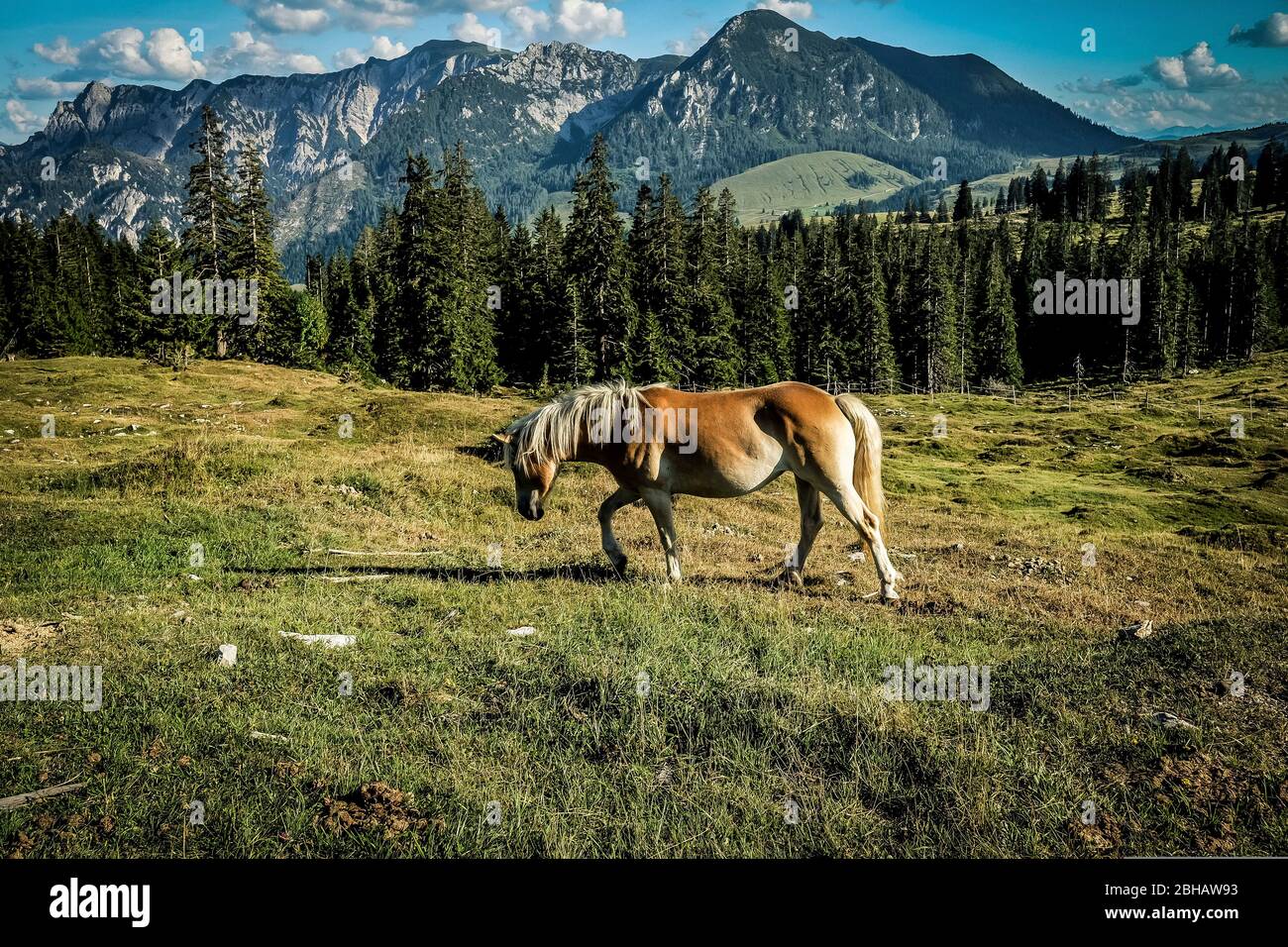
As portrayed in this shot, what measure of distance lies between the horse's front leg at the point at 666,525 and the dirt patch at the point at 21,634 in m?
7.92

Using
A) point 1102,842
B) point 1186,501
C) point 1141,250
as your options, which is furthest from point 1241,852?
point 1141,250

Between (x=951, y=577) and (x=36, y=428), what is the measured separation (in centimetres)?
3572

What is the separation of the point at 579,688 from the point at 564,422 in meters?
5.80

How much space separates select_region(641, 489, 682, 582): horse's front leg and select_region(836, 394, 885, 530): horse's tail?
3.07 meters

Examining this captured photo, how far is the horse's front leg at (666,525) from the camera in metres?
11.9

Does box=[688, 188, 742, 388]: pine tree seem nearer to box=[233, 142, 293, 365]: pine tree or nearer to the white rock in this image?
box=[233, 142, 293, 365]: pine tree

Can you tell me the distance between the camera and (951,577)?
45.4 feet

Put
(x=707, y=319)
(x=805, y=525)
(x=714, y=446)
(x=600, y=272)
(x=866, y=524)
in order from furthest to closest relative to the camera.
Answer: (x=707, y=319), (x=600, y=272), (x=805, y=525), (x=714, y=446), (x=866, y=524)

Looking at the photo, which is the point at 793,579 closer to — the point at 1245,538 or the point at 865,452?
the point at 865,452

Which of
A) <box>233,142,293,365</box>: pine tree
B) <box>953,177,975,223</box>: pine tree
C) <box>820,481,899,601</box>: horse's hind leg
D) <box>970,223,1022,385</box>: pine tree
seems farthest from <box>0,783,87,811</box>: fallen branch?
<box>953,177,975,223</box>: pine tree

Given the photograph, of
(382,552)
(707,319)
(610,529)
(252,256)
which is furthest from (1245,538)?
(252,256)

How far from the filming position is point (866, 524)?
1161 cm

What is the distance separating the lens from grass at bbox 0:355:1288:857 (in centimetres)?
502
